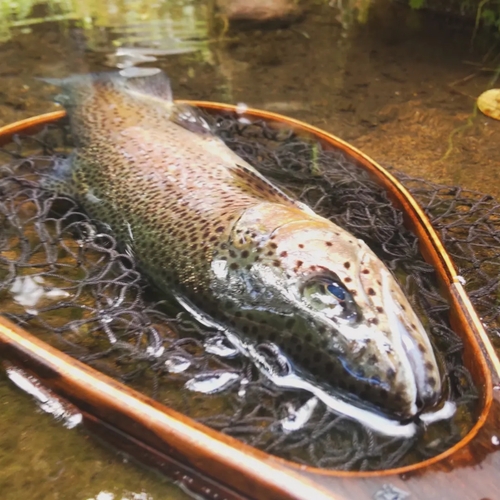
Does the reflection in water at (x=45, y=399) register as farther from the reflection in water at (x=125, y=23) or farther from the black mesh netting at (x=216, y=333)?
the reflection in water at (x=125, y=23)

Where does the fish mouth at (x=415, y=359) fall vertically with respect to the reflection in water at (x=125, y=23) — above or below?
below

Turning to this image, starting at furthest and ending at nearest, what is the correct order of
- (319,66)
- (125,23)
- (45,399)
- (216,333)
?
→ (125,23) → (319,66) → (216,333) → (45,399)

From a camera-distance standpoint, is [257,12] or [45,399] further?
[257,12]

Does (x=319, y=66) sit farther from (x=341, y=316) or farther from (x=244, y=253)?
(x=341, y=316)

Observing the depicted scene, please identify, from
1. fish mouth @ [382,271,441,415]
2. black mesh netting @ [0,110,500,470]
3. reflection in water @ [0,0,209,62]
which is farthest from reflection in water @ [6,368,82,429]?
reflection in water @ [0,0,209,62]

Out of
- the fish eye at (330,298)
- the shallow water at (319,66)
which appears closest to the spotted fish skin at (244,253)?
the fish eye at (330,298)

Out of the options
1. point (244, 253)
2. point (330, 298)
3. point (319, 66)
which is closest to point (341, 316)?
point (330, 298)
